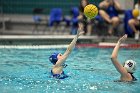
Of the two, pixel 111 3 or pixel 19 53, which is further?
pixel 111 3

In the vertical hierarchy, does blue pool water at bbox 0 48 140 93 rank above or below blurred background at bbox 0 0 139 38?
below

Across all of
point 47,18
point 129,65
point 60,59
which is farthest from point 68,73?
point 47,18

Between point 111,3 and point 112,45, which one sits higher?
point 111,3

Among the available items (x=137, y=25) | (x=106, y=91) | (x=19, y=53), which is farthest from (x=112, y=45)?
(x=106, y=91)

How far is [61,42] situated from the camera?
595 inches

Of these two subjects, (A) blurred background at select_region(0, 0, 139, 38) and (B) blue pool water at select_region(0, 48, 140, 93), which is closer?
(B) blue pool water at select_region(0, 48, 140, 93)

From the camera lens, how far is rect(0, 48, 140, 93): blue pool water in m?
8.42

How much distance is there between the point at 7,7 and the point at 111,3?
251 inches

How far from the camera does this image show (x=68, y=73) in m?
10.1

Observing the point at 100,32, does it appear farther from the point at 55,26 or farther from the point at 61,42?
the point at 55,26

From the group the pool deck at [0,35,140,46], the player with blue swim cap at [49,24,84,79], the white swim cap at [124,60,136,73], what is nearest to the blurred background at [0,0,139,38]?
the pool deck at [0,35,140,46]

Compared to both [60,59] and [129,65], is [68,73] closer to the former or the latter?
[60,59]

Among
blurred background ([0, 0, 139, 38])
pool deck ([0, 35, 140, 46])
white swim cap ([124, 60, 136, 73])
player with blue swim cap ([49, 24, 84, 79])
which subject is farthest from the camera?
blurred background ([0, 0, 139, 38])

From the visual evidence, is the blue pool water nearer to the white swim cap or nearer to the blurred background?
the white swim cap
